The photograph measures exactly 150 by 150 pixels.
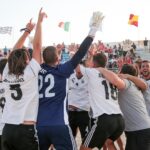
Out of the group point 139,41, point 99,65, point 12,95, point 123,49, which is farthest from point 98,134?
point 139,41

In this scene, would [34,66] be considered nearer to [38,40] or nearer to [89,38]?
[38,40]

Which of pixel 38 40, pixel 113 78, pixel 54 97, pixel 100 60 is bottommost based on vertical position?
pixel 54 97

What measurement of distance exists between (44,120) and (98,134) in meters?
1.19

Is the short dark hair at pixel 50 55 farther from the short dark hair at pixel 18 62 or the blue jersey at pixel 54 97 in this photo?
the short dark hair at pixel 18 62

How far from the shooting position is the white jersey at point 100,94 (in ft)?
19.4

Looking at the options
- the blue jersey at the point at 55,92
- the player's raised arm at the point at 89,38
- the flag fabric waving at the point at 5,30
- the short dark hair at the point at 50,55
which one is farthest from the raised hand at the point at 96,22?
the flag fabric waving at the point at 5,30

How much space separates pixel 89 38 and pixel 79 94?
278 cm

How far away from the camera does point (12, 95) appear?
16.0ft

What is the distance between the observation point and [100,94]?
19.5ft

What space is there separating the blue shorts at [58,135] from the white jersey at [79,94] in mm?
2713

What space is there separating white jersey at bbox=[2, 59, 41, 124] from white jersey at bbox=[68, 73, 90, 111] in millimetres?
2816

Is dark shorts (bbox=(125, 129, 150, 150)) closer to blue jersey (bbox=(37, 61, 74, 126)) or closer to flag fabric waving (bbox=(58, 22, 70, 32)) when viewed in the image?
blue jersey (bbox=(37, 61, 74, 126))

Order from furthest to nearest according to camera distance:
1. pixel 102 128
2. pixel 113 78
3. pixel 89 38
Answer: pixel 102 128 < pixel 113 78 < pixel 89 38

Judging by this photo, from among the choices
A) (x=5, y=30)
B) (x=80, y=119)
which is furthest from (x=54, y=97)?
(x=5, y=30)
